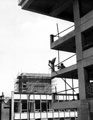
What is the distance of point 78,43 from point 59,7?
6.02 m

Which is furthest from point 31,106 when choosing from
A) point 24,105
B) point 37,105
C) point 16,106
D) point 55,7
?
point 55,7

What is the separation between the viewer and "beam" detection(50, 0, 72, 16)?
24.3m

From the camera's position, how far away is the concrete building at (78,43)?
19.4 meters

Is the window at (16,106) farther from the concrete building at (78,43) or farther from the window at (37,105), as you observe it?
the concrete building at (78,43)

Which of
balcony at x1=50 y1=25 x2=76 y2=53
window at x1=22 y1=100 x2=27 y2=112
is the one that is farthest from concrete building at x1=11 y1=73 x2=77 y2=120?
balcony at x1=50 y1=25 x2=76 y2=53

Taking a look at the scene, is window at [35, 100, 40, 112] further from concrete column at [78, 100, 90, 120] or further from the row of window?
concrete column at [78, 100, 90, 120]

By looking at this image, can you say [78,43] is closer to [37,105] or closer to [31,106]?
[31,106]

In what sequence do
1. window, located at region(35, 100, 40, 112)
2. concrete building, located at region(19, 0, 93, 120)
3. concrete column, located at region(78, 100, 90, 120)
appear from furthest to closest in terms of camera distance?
window, located at region(35, 100, 40, 112) → concrete building, located at region(19, 0, 93, 120) → concrete column, located at region(78, 100, 90, 120)

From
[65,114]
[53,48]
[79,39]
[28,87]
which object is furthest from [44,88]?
[79,39]

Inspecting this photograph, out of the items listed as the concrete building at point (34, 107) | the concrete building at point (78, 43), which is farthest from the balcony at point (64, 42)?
the concrete building at point (34, 107)

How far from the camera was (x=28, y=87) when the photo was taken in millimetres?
66625

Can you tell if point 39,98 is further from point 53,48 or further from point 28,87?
point 53,48

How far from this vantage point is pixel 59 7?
83.6ft

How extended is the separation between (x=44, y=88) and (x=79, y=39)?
49.6 m
